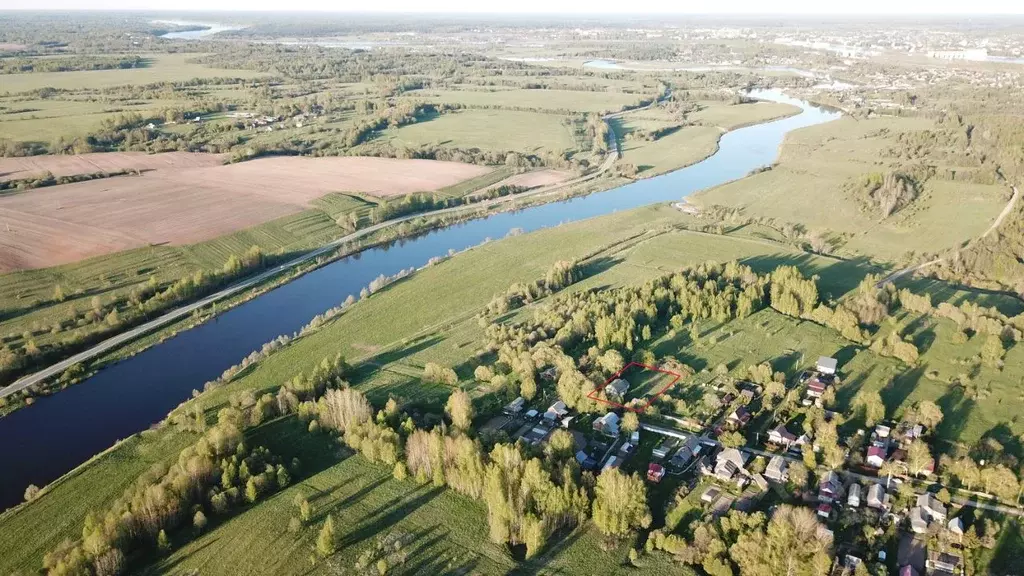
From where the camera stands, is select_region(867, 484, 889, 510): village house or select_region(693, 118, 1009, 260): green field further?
select_region(693, 118, 1009, 260): green field

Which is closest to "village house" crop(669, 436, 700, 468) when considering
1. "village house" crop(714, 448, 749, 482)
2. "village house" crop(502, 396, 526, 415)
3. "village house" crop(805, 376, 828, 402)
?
"village house" crop(714, 448, 749, 482)

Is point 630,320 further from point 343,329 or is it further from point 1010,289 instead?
point 1010,289

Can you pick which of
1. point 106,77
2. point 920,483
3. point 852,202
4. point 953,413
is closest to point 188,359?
point 920,483

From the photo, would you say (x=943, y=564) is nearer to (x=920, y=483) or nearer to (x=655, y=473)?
(x=920, y=483)

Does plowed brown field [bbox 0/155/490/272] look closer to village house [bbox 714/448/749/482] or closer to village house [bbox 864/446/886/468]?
village house [bbox 714/448/749/482]

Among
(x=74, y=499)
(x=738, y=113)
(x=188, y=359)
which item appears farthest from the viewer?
(x=738, y=113)

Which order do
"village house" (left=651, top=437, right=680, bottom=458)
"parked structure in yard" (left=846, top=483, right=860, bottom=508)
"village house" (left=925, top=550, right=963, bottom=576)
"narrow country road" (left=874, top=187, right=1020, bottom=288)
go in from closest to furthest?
"village house" (left=925, top=550, right=963, bottom=576), "parked structure in yard" (left=846, top=483, right=860, bottom=508), "village house" (left=651, top=437, right=680, bottom=458), "narrow country road" (left=874, top=187, right=1020, bottom=288)

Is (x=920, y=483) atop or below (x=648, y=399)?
atop
